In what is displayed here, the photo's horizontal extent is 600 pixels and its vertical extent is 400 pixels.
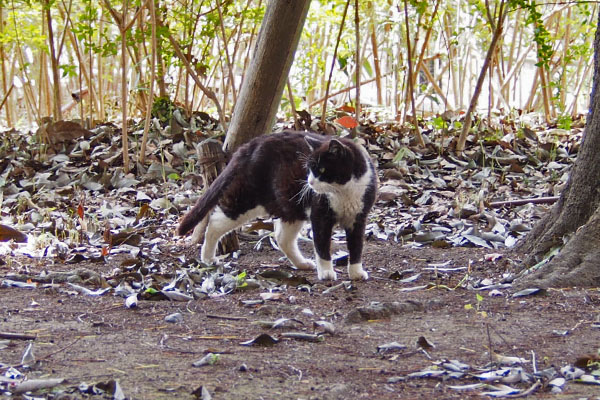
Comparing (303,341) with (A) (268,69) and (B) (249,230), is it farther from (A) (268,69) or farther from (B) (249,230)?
(B) (249,230)

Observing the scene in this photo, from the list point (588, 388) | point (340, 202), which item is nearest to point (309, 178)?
point (340, 202)

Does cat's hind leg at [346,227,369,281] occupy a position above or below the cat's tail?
below

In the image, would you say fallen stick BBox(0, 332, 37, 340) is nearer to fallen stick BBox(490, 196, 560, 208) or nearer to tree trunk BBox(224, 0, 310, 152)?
tree trunk BBox(224, 0, 310, 152)

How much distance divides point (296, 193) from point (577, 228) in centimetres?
141

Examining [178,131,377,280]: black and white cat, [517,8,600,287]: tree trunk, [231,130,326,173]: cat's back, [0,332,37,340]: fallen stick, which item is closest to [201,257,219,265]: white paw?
[178,131,377,280]: black and white cat

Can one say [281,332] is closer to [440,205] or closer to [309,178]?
[309,178]

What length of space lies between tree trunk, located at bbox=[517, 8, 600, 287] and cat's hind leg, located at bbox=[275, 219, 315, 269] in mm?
1177

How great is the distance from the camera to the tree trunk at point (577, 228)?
3039mm

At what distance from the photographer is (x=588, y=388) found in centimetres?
196

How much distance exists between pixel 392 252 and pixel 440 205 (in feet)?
3.22

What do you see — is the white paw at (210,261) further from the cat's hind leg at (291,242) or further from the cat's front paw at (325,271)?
the cat's front paw at (325,271)

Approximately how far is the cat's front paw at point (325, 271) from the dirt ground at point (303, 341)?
10.8 inches

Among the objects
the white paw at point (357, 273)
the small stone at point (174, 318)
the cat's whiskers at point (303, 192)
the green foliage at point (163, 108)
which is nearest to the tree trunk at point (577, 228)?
the white paw at point (357, 273)

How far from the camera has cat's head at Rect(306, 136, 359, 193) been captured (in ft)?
12.3
